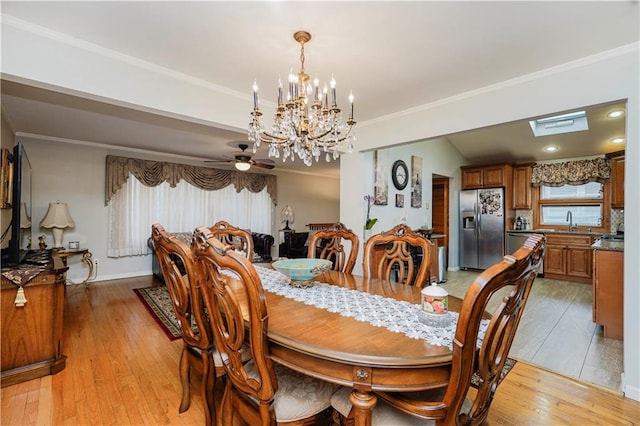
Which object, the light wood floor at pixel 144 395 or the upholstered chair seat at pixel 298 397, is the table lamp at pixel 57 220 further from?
the upholstered chair seat at pixel 298 397

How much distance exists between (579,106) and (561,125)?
11.6ft

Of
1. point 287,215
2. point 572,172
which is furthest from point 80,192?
point 572,172

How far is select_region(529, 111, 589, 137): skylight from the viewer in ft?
15.1

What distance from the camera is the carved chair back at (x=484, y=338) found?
0.82 m

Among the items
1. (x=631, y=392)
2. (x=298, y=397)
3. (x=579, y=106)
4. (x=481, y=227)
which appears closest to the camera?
(x=298, y=397)

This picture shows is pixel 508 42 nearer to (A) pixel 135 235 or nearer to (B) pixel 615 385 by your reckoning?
(B) pixel 615 385

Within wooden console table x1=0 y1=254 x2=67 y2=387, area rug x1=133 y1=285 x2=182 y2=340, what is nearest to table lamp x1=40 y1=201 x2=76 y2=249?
area rug x1=133 y1=285 x2=182 y2=340

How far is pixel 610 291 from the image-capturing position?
2.76m

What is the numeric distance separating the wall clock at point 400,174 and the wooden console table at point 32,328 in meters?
4.05

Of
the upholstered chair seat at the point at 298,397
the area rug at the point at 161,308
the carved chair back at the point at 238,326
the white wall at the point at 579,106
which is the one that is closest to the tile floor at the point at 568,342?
the white wall at the point at 579,106

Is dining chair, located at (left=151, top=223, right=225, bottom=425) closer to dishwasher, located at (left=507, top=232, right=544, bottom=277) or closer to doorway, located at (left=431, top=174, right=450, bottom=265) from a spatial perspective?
doorway, located at (left=431, top=174, right=450, bottom=265)

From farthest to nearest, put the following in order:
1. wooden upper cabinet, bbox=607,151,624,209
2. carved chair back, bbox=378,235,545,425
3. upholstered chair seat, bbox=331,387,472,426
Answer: wooden upper cabinet, bbox=607,151,624,209 → upholstered chair seat, bbox=331,387,472,426 → carved chair back, bbox=378,235,545,425

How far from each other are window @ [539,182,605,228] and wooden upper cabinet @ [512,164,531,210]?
0.33 metres

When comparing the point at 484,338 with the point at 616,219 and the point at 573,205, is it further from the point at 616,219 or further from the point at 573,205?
the point at 573,205
